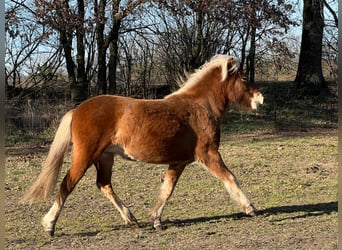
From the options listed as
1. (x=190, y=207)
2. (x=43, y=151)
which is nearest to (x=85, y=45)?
(x=43, y=151)

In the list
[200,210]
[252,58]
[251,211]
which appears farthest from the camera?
[252,58]

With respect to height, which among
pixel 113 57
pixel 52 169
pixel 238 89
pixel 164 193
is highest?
pixel 113 57

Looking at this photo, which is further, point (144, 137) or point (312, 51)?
point (312, 51)

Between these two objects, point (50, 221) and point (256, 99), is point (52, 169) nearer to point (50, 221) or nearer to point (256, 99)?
point (50, 221)

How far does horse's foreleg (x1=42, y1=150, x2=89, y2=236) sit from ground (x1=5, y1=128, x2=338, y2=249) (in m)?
0.14

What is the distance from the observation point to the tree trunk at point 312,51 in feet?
66.9

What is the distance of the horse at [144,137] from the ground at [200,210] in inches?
12.4

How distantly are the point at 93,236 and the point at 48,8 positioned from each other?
35.9 ft

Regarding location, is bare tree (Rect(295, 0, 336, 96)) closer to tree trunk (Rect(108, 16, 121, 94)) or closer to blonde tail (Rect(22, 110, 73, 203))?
tree trunk (Rect(108, 16, 121, 94))

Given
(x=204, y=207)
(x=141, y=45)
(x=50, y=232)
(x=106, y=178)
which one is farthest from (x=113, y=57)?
(x=50, y=232)

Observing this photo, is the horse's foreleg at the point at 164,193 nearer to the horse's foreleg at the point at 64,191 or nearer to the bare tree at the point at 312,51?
the horse's foreleg at the point at 64,191

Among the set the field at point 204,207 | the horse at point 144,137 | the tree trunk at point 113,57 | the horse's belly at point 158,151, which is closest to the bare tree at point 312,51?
the tree trunk at point 113,57

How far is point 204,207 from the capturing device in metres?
6.89

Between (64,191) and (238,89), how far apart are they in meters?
2.47
